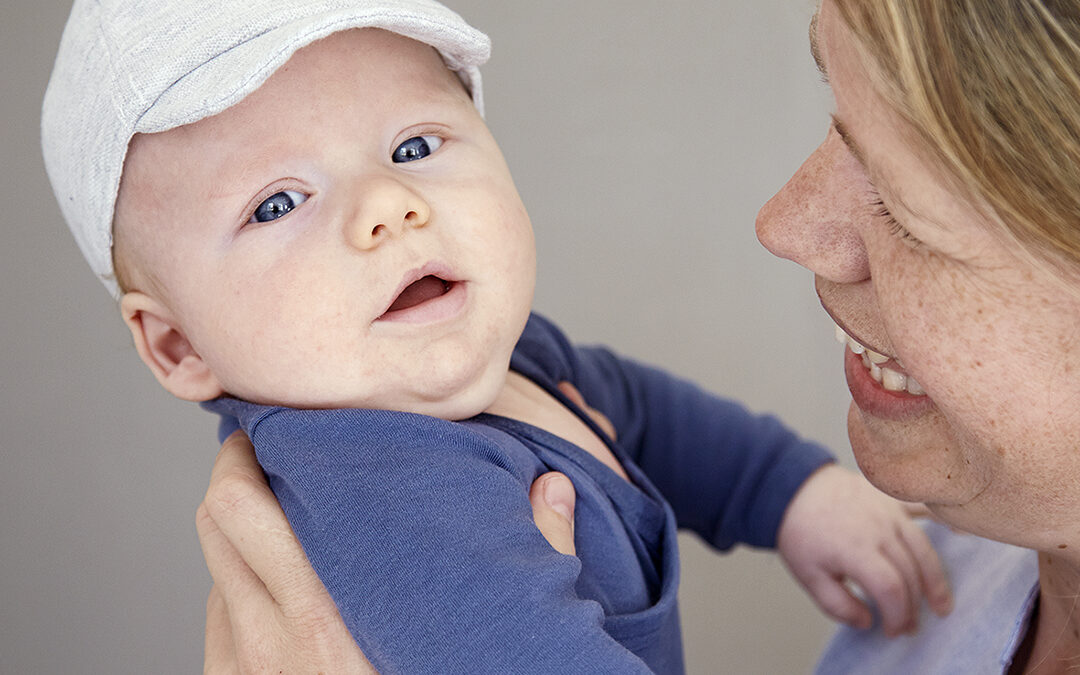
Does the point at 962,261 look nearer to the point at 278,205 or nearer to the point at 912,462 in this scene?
the point at 912,462

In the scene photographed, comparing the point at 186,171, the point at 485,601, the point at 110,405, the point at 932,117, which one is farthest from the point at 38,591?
the point at 932,117

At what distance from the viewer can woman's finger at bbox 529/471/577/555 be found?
754 mm

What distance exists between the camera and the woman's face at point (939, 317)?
66 centimetres

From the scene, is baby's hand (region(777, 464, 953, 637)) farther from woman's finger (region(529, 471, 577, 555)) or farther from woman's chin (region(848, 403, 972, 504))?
woman's finger (region(529, 471, 577, 555))

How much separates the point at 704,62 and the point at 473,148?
105 cm

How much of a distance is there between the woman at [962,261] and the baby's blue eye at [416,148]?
31cm

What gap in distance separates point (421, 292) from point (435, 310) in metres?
0.04

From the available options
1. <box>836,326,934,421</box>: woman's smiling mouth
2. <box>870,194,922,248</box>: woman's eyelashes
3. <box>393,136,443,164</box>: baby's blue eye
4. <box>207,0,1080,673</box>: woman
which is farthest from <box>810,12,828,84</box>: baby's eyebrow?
<box>393,136,443,164</box>: baby's blue eye

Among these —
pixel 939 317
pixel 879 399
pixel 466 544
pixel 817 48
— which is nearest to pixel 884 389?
pixel 879 399

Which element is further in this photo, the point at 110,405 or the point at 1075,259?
the point at 110,405

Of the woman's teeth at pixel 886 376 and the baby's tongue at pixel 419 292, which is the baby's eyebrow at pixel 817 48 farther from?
the baby's tongue at pixel 419 292

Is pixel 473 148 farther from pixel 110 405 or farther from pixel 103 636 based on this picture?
pixel 103 636

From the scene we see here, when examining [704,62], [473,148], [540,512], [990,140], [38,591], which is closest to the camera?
[990,140]

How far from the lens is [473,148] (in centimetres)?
90
